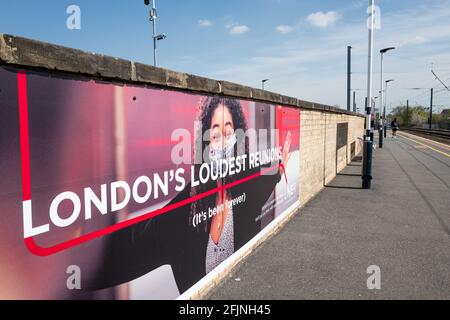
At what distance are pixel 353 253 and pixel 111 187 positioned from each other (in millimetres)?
3805

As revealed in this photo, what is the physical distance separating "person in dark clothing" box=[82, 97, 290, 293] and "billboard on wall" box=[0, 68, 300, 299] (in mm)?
11

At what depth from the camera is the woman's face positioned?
4027mm

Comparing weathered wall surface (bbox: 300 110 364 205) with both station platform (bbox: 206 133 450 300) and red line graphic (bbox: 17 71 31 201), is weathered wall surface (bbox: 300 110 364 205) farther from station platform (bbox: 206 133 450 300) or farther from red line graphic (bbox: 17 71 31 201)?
red line graphic (bbox: 17 71 31 201)

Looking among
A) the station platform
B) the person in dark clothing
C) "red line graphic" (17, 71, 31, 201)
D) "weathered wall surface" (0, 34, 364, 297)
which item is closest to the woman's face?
the person in dark clothing

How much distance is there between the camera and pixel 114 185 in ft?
8.66

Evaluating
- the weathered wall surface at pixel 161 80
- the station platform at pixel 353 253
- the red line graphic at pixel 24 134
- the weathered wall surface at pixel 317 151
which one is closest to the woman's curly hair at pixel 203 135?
the weathered wall surface at pixel 161 80

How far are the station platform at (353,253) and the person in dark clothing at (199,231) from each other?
41 cm

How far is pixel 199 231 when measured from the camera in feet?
12.6

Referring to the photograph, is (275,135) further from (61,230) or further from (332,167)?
(332,167)

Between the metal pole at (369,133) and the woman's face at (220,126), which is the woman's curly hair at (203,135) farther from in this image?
the metal pole at (369,133)

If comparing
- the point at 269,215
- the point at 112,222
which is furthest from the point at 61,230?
the point at 269,215

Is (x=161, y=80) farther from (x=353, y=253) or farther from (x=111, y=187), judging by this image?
(x=353, y=253)

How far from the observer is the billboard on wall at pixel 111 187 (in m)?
2.01

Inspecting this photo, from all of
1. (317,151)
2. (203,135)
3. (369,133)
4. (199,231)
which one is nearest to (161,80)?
(203,135)
